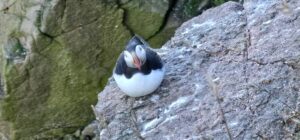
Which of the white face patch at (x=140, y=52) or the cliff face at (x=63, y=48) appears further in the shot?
the cliff face at (x=63, y=48)

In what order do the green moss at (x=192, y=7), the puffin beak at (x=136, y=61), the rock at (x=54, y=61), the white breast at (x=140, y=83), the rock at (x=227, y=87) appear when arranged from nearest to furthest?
the rock at (x=227, y=87), the puffin beak at (x=136, y=61), the white breast at (x=140, y=83), the rock at (x=54, y=61), the green moss at (x=192, y=7)

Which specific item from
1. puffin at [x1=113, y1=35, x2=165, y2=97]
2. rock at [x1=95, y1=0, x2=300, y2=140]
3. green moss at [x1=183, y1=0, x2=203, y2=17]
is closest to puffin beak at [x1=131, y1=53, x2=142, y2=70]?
puffin at [x1=113, y1=35, x2=165, y2=97]

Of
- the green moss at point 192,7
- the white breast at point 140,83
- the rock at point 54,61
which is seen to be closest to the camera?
the white breast at point 140,83

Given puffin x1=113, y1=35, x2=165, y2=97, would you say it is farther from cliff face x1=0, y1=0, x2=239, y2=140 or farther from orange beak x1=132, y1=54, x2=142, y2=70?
cliff face x1=0, y1=0, x2=239, y2=140

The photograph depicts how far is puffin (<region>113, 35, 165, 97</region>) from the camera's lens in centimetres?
351

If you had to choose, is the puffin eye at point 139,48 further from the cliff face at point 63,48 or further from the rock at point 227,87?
the cliff face at point 63,48

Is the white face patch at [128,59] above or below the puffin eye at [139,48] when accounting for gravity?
below

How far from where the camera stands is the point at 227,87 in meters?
3.53

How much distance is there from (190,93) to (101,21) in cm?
210

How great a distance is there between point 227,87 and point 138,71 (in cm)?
45

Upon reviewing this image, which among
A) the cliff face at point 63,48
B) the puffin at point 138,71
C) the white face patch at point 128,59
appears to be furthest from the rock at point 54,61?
the white face patch at point 128,59

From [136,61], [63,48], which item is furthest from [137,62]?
[63,48]

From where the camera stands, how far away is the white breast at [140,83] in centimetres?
359

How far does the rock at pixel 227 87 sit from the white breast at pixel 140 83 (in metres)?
0.08
